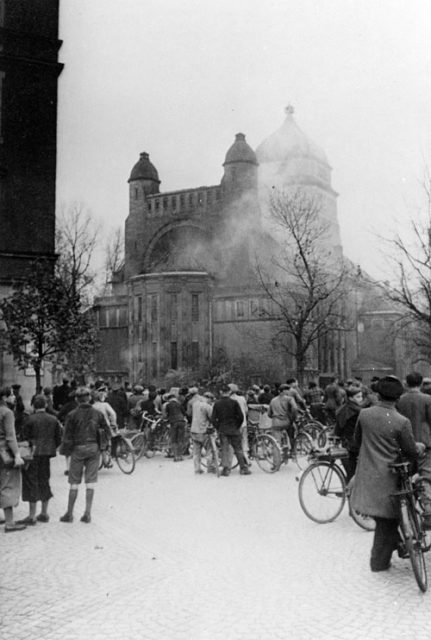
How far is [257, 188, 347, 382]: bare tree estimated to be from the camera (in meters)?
32.9

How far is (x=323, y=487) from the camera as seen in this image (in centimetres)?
984

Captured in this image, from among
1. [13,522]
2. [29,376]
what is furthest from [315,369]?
[13,522]

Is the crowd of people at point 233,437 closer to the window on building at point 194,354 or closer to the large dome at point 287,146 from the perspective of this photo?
the window on building at point 194,354

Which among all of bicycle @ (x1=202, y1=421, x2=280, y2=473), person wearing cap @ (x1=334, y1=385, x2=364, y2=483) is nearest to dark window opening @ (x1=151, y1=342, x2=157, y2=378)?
bicycle @ (x1=202, y1=421, x2=280, y2=473)

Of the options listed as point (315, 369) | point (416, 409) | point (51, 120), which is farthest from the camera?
point (315, 369)

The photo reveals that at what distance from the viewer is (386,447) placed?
7.02 m

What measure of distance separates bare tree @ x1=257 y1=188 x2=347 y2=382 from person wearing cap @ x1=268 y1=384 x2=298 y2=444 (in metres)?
15.5

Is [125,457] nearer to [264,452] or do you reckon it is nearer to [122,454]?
[122,454]

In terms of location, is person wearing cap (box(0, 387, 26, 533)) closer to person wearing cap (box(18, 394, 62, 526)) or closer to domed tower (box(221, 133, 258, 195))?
person wearing cap (box(18, 394, 62, 526))

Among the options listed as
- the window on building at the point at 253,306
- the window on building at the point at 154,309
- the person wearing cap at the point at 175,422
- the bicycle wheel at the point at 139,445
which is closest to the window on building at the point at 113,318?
the window on building at the point at 154,309

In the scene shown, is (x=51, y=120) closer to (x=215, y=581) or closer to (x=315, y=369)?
(x=215, y=581)

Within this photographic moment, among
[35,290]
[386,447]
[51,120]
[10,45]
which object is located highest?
[10,45]

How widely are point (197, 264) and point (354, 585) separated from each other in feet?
182

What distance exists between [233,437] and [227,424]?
1.06 ft
